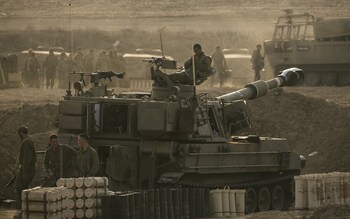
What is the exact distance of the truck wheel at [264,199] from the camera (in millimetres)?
27188

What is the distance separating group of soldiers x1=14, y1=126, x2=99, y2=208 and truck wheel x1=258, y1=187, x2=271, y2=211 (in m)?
3.88

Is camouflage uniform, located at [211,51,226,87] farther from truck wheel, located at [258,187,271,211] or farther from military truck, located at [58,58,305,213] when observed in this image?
military truck, located at [58,58,305,213]

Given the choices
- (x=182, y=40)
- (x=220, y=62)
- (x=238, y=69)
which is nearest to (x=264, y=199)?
(x=220, y=62)

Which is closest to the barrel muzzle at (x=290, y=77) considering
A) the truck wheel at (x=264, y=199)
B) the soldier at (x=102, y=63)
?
the truck wheel at (x=264, y=199)

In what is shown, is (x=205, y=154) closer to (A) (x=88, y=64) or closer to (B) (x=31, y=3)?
(A) (x=88, y=64)

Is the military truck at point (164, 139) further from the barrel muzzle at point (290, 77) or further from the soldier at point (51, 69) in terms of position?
the soldier at point (51, 69)

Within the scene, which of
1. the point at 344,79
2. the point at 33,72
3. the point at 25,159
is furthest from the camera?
the point at 33,72

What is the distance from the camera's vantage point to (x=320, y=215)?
2227cm

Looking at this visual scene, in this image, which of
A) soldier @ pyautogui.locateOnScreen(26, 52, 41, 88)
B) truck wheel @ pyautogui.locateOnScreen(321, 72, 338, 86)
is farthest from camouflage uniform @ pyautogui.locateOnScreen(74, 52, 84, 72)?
truck wheel @ pyautogui.locateOnScreen(321, 72, 338, 86)

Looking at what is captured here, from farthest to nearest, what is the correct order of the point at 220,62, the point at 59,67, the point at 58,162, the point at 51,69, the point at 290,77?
the point at 59,67 < the point at 51,69 < the point at 220,62 < the point at 290,77 < the point at 58,162

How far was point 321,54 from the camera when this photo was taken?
5050cm

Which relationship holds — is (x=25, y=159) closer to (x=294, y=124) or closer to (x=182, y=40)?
(x=294, y=124)

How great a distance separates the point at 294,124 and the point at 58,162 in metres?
12.5

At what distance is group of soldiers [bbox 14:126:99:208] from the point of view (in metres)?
24.3
